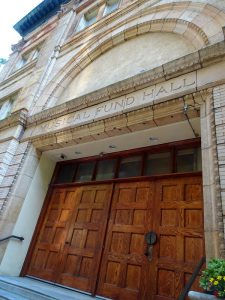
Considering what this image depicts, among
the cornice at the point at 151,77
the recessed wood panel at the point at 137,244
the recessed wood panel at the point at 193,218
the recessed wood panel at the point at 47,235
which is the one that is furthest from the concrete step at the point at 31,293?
the cornice at the point at 151,77

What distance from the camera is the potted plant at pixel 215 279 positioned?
230 cm

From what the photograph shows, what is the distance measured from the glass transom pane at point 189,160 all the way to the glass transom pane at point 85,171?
8.15 ft

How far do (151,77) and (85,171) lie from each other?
10.4 feet

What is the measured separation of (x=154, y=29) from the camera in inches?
273

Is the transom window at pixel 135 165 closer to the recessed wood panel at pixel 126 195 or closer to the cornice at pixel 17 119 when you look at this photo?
the recessed wood panel at pixel 126 195

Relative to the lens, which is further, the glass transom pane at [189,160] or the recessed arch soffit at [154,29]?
the recessed arch soffit at [154,29]

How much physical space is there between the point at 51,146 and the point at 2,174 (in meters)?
1.57

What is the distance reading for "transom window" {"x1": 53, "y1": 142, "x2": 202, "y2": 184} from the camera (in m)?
5.11

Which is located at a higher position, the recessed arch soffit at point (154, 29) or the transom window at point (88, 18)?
the transom window at point (88, 18)

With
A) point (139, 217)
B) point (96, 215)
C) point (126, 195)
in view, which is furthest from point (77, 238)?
point (139, 217)

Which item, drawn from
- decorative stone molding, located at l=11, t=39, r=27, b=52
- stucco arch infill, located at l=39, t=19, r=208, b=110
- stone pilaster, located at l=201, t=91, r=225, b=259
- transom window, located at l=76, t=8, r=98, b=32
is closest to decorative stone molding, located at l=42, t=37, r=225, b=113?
stone pilaster, located at l=201, t=91, r=225, b=259

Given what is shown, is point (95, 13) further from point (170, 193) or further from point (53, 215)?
point (170, 193)

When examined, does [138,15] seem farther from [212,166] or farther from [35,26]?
[35,26]

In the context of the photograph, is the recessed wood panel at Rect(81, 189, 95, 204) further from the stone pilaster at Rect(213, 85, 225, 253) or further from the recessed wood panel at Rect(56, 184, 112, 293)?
A: the stone pilaster at Rect(213, 85, 225, 253)
